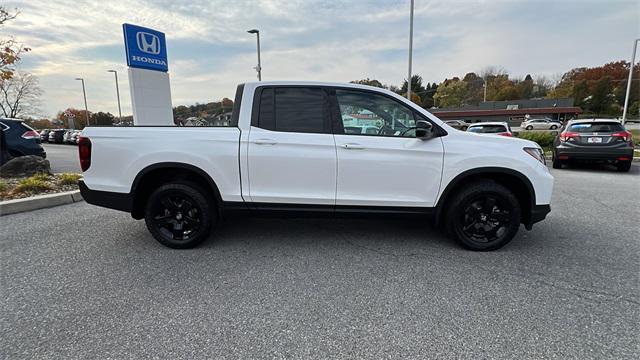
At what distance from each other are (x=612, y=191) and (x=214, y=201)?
7730 mm

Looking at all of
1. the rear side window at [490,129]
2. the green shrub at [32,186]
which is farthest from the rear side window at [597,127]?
the green shrub at [32,186]

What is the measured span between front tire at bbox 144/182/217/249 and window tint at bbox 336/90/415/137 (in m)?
1.82

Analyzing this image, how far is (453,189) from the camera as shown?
11.8 feet

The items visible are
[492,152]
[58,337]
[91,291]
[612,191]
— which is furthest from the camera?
[612,191]

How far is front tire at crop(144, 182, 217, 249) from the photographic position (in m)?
3.60

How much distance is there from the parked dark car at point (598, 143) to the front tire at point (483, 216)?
741cm

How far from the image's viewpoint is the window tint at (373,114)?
3.57m

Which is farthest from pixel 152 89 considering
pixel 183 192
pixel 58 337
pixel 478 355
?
pixel 478 355

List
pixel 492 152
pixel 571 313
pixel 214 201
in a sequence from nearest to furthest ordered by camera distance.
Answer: pixel 571 313 < pixel 492 152 < pixel 214 201

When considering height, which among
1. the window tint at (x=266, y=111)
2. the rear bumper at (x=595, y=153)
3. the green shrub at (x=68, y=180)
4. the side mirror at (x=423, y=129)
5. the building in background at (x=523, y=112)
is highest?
the building in background at (x=523, y=112)

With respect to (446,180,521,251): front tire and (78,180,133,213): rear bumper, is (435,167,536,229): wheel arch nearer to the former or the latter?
(446,180,521,251): front tire

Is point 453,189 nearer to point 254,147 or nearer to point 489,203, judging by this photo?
point 489,203

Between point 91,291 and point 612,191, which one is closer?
point 91,291

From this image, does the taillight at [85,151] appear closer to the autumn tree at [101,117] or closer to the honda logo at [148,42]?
the honda logo at [148,42]
